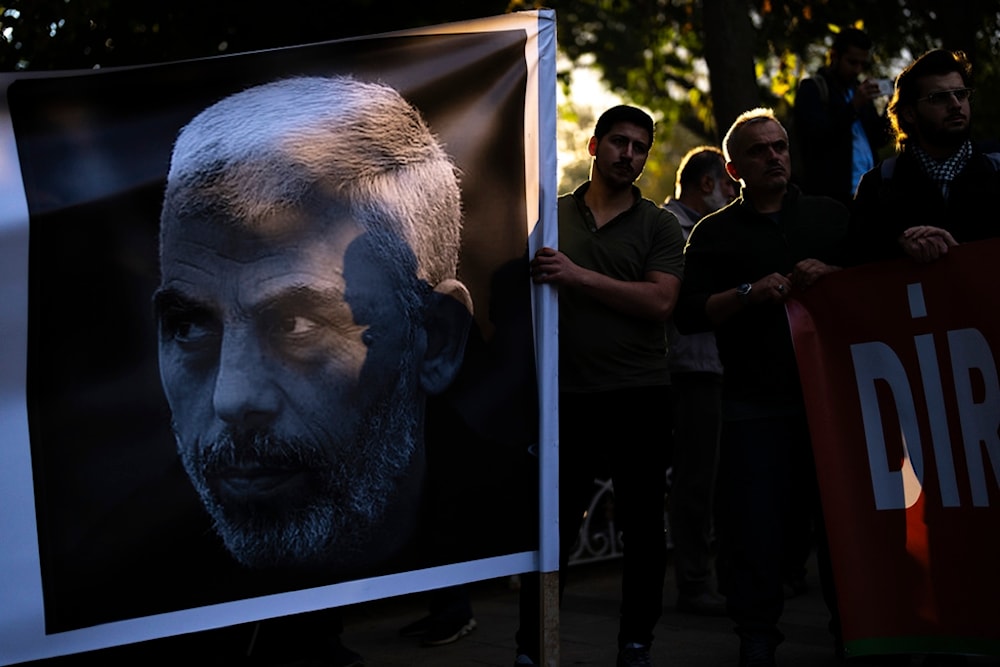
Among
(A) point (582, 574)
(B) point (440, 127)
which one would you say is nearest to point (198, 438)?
(B) point (440, 127)

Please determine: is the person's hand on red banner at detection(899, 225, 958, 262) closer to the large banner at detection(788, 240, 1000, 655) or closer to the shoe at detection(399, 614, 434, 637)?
the large banner at detection(788, 240, 1000, 655)

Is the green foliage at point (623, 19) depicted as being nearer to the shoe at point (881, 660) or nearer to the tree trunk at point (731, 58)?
the tree trunk at point (731, 58)

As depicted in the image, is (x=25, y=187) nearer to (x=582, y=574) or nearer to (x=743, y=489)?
(x=743, y=489)

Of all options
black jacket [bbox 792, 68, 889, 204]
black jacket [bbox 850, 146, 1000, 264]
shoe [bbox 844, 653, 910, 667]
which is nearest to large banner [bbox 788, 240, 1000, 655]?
black jacket [bbox 850, 146, 1000, 264]

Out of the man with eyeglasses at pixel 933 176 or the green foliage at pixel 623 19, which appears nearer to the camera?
the man with eyeglasses at pixel 933 176

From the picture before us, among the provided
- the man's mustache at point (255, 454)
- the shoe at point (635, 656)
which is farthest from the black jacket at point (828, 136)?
the man's mustache at point (255, 454)

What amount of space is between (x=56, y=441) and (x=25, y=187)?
701 millimetres

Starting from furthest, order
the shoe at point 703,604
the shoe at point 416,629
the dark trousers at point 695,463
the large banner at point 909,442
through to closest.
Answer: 1. the dark trousers at point 695,463
2. the shoe at point 703,604
3. the shoe at point 416,629
4. the large banner at point 909,442

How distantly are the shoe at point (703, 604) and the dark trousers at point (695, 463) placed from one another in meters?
0.08

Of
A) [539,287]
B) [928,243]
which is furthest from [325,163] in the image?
[928,243]

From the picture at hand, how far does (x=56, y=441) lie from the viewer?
371 centimetres

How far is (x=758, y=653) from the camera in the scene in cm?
472

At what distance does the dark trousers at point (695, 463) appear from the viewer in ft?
21.4

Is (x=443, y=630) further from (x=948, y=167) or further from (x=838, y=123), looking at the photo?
(x=838, y=123)
